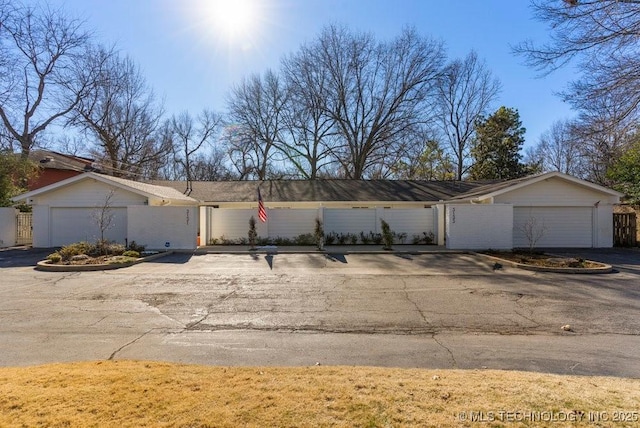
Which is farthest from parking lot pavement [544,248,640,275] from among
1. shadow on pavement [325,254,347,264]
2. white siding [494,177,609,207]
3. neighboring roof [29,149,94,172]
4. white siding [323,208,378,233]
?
neighboring roof [29,149,94,172]

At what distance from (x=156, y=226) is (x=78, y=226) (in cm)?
471

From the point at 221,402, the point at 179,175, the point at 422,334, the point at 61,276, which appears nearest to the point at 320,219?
the point at 61,276

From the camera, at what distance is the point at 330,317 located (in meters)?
6.76

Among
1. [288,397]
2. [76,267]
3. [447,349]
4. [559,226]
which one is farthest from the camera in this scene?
[559,226]

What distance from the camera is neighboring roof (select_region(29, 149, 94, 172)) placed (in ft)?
107

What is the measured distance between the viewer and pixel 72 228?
18.6 metres

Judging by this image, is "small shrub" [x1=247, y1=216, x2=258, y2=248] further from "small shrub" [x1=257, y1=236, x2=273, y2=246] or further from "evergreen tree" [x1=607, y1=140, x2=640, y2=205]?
"evergreen tree" [x1=607, y1=140, x2=640, y2=205]

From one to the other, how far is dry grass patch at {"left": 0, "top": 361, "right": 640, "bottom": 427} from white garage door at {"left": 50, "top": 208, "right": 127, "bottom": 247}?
1588 cm

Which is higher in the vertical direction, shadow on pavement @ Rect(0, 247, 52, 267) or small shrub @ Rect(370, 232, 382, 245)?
small shrub @ Rect(370, 232, 382, 245)

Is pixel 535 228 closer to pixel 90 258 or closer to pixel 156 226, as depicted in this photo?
pixel 156 226

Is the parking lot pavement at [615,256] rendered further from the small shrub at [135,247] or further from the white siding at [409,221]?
the small shrub at [135,247]

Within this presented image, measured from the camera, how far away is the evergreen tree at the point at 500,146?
1419 inches

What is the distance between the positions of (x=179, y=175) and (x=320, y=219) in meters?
28.3

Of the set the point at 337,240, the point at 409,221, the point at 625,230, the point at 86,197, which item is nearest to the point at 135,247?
the point at 86,197
